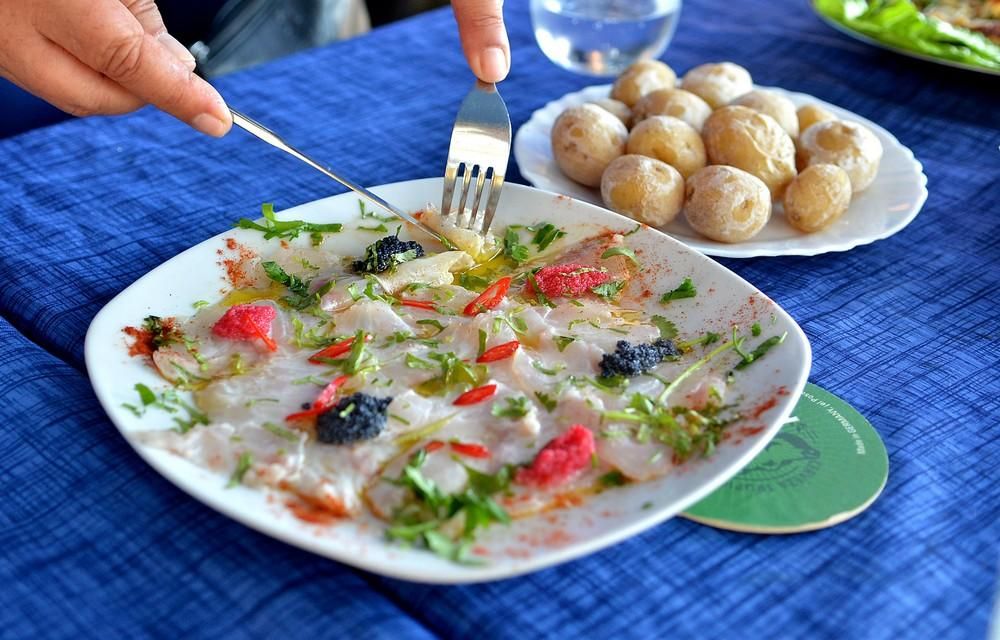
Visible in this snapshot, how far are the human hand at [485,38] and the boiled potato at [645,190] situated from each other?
279 mm

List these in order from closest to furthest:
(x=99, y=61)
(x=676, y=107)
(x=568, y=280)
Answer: (x=99, y=61)
(x=568, y=280)
(x=676, y=107)

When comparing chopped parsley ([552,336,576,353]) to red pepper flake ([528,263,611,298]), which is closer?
chopped parsley ([552,336,576,353])

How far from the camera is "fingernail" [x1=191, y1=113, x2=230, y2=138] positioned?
139 centimetres

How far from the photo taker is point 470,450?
3.75 ft

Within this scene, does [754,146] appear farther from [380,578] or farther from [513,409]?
[380,578]

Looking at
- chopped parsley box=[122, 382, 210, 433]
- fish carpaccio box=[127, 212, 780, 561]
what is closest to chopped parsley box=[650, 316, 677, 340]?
fish carpaccio box=[127, 212, 780, 561]

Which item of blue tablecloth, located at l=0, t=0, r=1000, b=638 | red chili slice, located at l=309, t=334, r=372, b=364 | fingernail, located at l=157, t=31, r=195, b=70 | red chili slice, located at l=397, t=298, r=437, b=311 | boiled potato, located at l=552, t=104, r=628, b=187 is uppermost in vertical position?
fingernail, located at l=157, t=31, r=195, b=70

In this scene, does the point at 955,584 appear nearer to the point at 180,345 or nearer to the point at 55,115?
the point at 180,345

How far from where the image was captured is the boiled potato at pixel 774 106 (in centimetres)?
185

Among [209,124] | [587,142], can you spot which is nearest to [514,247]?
[587,142]

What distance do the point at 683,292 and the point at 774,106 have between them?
59 cm

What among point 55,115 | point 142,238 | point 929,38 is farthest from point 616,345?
point 55,115

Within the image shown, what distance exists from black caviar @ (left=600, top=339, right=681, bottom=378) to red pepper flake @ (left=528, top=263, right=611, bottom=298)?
0.18 m

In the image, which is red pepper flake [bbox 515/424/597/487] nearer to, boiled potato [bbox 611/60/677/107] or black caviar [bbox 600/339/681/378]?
black caviar [bbox 600/339/681/378]
